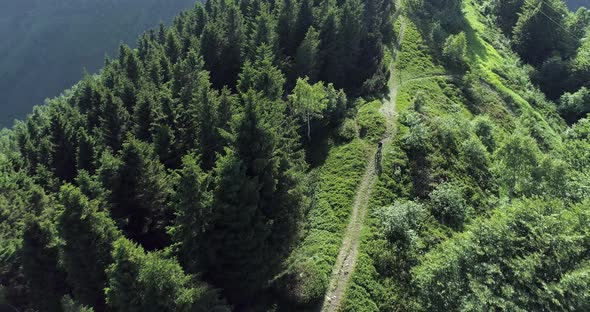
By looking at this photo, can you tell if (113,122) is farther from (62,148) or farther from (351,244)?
(351,244)

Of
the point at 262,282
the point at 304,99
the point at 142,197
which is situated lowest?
the point at 142,197

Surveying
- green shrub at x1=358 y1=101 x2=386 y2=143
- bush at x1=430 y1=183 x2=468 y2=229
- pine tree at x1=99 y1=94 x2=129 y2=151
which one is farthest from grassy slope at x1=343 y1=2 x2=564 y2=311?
pine tree at x1=99 y1=94 x2=129 y2=151

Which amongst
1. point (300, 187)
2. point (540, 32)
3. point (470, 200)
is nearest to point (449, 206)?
point (470, 200)

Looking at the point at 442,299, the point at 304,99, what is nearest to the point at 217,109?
the point at 304,99

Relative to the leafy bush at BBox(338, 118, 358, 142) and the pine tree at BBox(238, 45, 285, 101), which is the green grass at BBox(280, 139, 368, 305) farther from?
the pine tree at BBox(238, 45, 285, 101)

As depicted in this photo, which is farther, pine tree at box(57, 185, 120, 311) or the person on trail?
the person on trail

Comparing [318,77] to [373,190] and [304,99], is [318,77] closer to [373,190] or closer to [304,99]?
[304,99]
